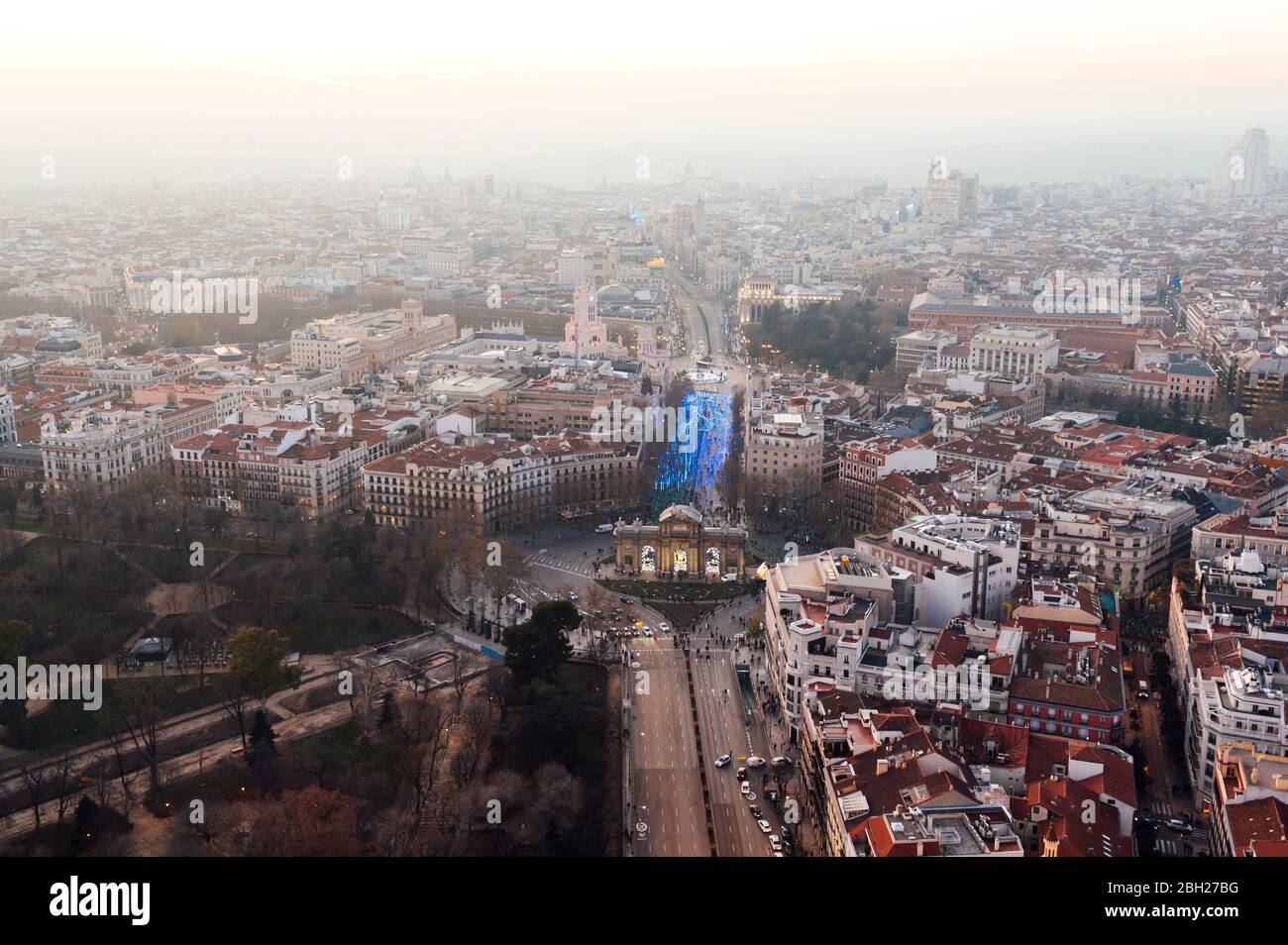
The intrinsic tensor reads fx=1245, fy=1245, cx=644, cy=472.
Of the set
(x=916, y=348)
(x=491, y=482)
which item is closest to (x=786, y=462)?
(x=491, y=482)

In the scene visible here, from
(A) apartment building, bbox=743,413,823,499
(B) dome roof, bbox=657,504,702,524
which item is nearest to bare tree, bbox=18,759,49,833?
(B) dome roof, bbox=657,504,702,524

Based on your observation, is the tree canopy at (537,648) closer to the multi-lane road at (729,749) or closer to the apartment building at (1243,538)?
the multi-lane road at (729,749)

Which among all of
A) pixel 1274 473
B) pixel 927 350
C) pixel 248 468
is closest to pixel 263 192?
pixel 927 350

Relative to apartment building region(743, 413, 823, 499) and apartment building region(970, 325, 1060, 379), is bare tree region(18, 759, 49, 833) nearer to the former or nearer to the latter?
apartment building region(743, 413, 823, 499)

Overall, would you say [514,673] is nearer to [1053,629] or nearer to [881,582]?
[881,582]

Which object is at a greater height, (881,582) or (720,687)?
(881,582)

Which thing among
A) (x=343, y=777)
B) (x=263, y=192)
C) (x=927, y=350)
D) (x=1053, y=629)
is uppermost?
(x=263, y=192)

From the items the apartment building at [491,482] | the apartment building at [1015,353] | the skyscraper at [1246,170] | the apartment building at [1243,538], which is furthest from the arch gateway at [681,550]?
the skyscraper at [1246,170]

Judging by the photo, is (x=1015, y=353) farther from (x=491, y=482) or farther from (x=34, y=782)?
(x=34, y=782)
